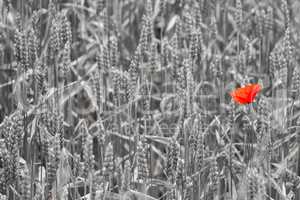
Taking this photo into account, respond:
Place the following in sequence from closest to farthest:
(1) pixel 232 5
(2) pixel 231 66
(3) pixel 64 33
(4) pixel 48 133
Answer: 1. (4) pixel 48 133
2. (3) pixel 64 33
3. (2) pixel 231 66
4. (1) pixel 232 5

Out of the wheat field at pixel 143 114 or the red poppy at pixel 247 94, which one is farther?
the red poppy at pixel 247 94

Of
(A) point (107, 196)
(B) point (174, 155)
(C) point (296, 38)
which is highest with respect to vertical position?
(C) point (296, 38)

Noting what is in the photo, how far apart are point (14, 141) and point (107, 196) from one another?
0.34 m

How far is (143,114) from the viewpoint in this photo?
2.82 m

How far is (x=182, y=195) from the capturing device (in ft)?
7.04

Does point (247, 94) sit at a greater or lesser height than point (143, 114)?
greater

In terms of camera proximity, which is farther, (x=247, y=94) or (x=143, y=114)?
(x=143, y=114)

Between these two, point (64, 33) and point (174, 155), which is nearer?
point (174, 155)

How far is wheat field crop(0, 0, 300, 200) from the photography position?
7.06ft

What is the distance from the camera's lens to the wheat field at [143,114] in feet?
7.06

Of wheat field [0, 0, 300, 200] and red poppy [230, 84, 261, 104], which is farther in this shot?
red poppy [230, 84, 261, 104]

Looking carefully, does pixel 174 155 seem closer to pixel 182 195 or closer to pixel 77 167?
pixel 182 195

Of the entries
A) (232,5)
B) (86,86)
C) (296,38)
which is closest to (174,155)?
(86,86)

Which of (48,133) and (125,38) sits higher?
(125,38)
